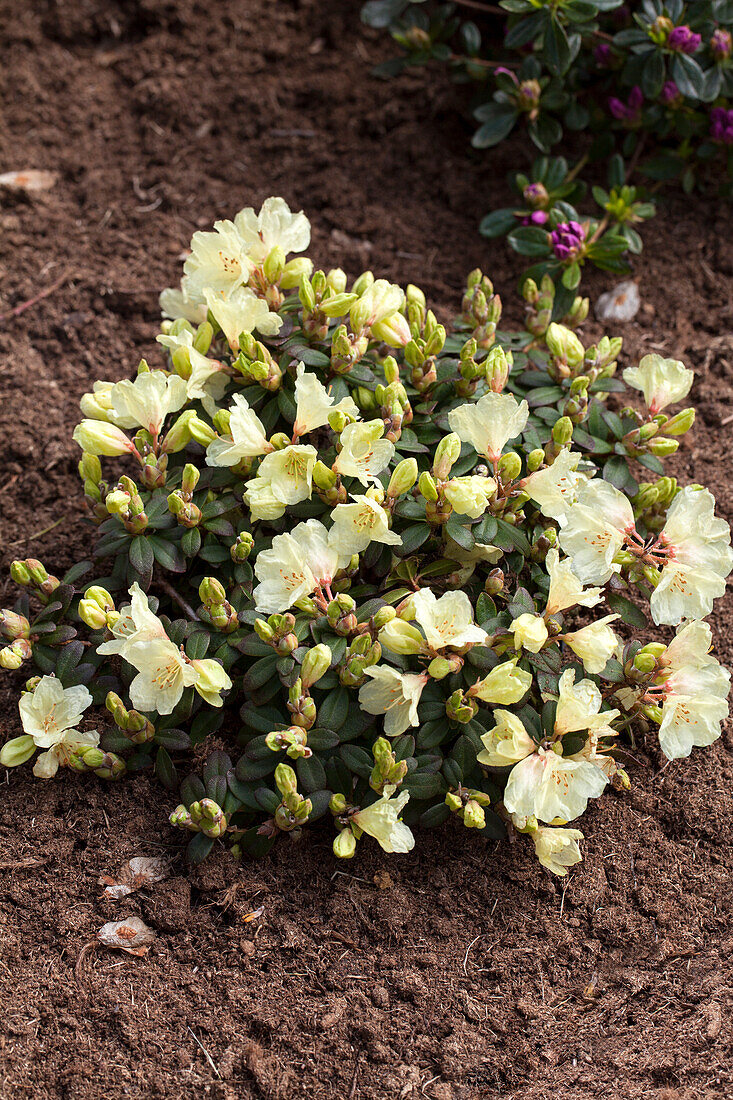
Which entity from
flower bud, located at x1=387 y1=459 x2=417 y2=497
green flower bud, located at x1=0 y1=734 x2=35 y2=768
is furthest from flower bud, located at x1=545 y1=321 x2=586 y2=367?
green flower bud, located at x1=0 y1=734 x2=35 y2=768

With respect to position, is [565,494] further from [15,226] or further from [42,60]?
[42,60]

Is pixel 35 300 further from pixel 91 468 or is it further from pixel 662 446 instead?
pixel 662 446

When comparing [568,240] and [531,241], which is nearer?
[568,240]

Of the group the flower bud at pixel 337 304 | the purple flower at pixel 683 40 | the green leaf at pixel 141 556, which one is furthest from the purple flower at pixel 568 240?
the green leaf at pixel 141 556

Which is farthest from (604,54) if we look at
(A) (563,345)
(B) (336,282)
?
(B) (336,282)

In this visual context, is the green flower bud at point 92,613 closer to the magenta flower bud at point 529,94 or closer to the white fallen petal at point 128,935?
the white fallen petal at point 128,935

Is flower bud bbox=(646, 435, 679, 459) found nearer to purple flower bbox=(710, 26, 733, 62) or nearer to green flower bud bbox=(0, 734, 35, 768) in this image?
purple flower bbox=(710, 26, 733, 62)
